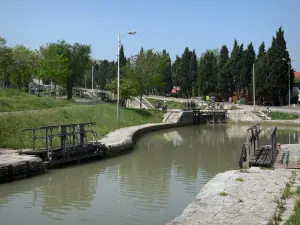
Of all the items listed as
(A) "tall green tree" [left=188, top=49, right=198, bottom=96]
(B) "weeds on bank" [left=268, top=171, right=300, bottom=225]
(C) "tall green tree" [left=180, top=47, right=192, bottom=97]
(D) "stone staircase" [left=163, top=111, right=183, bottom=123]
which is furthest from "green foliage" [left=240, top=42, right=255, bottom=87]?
(B) "weeds on bank" [left=268, top=171, right=300, bottom=225]

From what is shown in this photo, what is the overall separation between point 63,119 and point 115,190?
15.2m

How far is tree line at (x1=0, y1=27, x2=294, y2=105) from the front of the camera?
50938 millimetres

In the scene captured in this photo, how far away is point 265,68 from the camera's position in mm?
58125

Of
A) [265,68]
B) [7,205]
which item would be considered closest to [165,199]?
[7,205]

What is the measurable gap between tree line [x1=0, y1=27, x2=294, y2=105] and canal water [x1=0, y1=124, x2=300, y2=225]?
25.5 metres

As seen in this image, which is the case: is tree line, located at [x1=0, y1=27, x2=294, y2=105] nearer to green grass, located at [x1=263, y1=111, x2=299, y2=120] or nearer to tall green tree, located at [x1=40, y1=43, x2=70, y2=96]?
tall green tree, located at [x1=40, y1=43, x2=70, y2=96]

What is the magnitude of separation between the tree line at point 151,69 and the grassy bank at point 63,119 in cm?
412

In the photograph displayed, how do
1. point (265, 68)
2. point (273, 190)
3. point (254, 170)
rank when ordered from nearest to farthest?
point (273, 190)
point (254, 170)
point (265, 68)

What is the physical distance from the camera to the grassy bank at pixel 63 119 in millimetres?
19531

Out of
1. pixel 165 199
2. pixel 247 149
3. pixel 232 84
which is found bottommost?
pixel 165 199

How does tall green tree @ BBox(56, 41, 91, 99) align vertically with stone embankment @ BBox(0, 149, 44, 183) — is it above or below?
above

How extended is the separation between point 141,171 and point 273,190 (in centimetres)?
741

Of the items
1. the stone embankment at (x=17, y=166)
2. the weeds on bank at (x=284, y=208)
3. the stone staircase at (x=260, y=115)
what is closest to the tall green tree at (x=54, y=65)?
the stone staircase at (x=260, y=115)

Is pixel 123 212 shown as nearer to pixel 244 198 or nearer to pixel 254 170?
pixel 244 198
